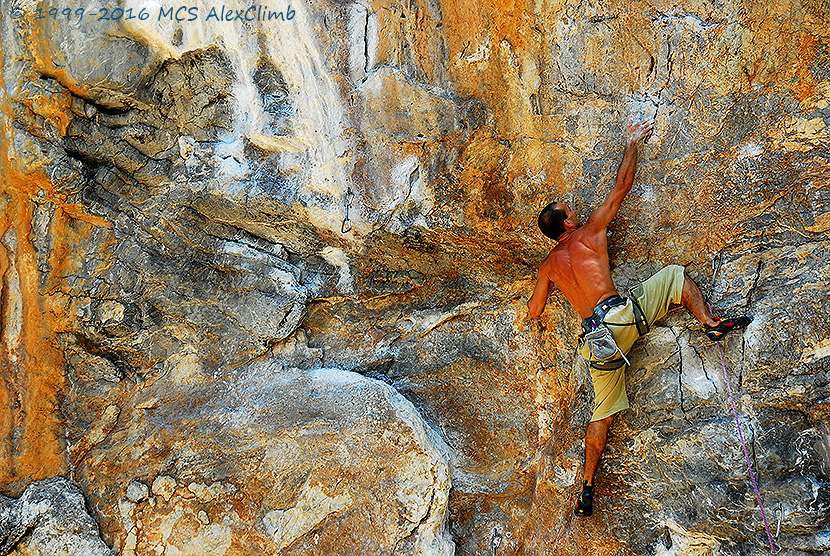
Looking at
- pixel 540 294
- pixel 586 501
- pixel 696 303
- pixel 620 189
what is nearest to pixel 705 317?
pixel 696 303

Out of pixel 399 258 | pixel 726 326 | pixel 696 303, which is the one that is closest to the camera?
pixel 726 326

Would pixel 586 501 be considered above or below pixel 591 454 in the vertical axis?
below

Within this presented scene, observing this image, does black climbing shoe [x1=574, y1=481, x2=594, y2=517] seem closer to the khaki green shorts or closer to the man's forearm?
the khaki green shorts

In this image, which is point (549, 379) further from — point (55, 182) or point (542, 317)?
point (55, 182)

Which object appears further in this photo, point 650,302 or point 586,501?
point 586,501

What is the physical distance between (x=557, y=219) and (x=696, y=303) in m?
0.88

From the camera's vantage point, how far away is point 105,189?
3.83 metres

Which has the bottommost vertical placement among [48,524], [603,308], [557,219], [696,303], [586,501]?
[48,524]

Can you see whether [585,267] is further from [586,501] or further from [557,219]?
[586,501]

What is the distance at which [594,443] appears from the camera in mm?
3617

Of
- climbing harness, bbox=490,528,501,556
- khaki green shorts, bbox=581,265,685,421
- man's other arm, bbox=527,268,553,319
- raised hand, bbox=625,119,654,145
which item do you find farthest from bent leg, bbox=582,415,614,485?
raised hand, bbox=625,119,654,145

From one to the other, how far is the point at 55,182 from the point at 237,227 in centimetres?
107

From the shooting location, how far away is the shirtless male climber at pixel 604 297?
11.2ft

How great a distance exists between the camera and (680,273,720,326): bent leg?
334 centimetres
